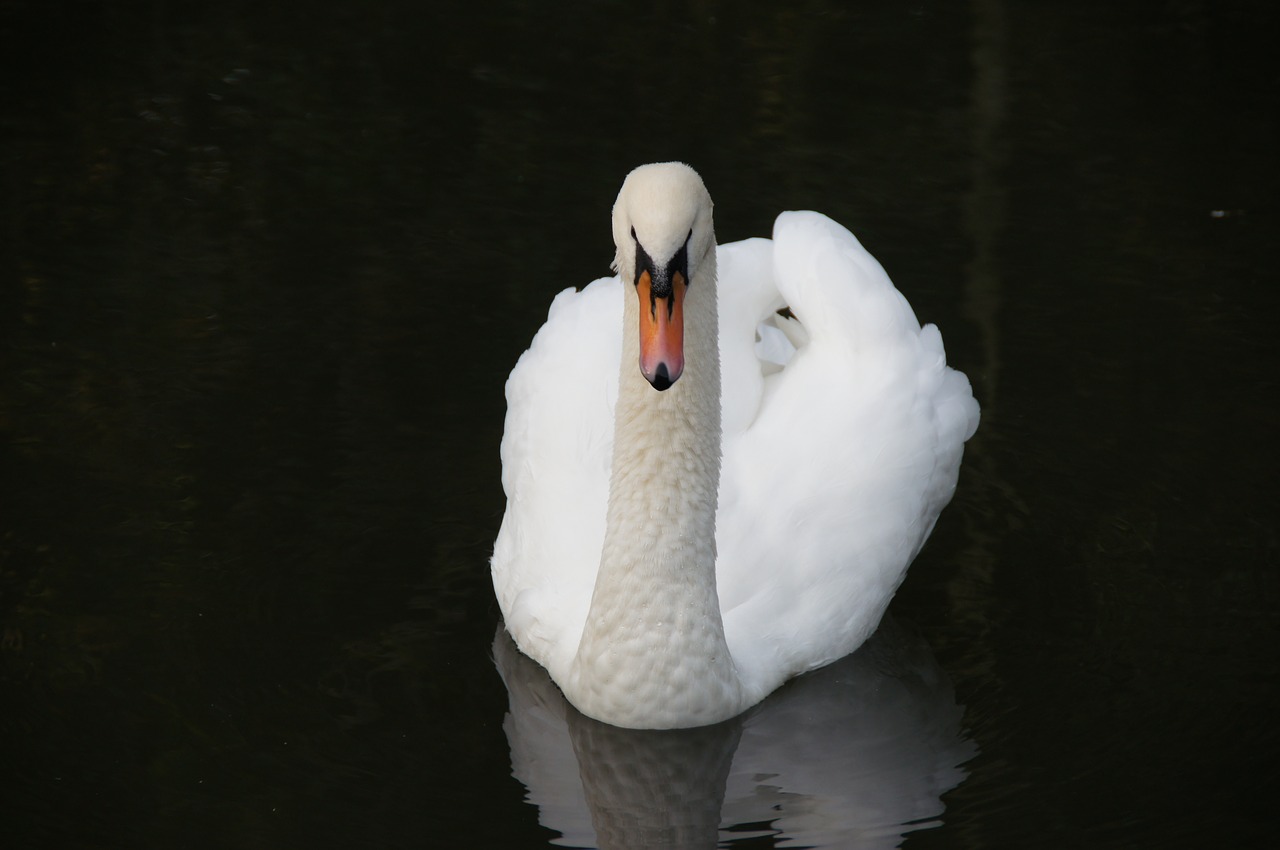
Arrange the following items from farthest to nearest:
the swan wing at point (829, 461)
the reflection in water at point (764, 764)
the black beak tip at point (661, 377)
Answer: the swan wing at point (829, 461), the reflection in water at point (764, 764), the black beak tip at point (661, 377)

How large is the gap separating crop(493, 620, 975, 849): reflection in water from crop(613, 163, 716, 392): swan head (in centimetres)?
148

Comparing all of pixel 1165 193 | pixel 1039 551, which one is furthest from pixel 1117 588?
pixel 1165 193

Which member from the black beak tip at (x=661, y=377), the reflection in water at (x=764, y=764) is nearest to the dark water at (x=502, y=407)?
the reflection in water at (x=764, y=764)

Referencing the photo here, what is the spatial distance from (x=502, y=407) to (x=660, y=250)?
3146mm

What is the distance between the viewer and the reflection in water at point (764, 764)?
5637mm

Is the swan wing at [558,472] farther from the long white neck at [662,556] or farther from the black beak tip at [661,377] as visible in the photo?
the black beak tip at [661,377]

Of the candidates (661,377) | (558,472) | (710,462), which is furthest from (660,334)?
(558,472)

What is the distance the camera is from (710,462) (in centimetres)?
588

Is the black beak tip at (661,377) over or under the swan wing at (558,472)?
over

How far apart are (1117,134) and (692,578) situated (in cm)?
617

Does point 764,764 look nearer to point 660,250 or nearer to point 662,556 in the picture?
Result: point 662,556

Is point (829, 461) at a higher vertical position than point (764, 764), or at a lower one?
higher

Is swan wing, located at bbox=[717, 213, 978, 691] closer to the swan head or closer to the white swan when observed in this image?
the white swan

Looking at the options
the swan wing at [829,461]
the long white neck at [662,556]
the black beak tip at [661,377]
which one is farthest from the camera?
the swan wing at [829,461]
